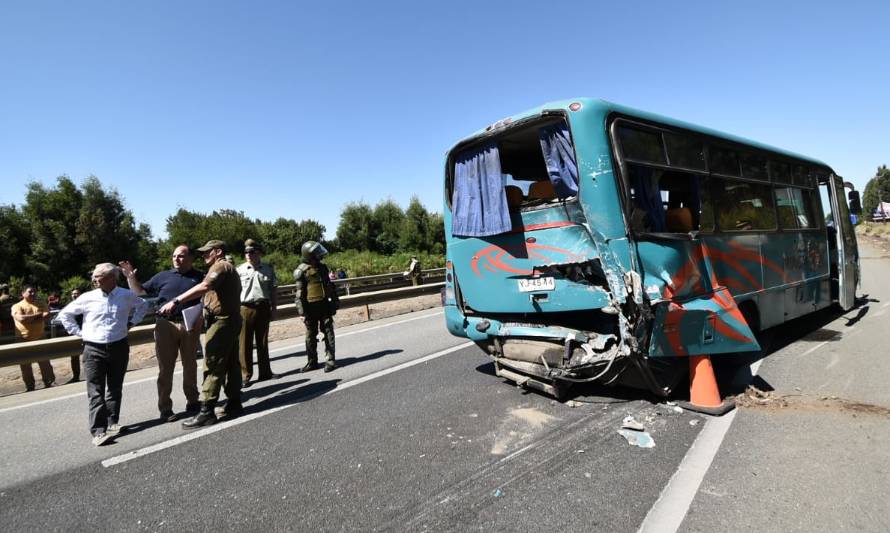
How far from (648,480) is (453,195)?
3.39 meters

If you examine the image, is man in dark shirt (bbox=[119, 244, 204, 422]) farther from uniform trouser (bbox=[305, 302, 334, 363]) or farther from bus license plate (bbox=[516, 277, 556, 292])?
bus license plate (bbox=[516, 277, 556, 292])

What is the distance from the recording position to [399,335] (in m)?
9.14

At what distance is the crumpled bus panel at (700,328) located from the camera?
3898 mm

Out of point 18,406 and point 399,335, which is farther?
point 399,335

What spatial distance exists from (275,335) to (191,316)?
612cm

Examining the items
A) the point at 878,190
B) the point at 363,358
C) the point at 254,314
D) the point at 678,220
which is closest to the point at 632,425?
the point at 678,220

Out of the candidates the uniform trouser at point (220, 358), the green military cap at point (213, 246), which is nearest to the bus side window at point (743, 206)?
the uniform trouser at point (220, 358)

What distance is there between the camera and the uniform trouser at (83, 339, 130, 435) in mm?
4289

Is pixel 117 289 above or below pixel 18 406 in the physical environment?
above

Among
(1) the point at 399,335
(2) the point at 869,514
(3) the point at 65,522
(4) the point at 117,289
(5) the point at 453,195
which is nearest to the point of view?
(2) the point at 869,514

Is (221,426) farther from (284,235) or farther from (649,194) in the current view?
(284,235)

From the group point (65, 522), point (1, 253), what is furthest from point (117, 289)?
point (1, 253)

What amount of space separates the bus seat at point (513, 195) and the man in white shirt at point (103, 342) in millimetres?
4073

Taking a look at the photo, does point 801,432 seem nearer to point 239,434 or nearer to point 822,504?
point 822,504
